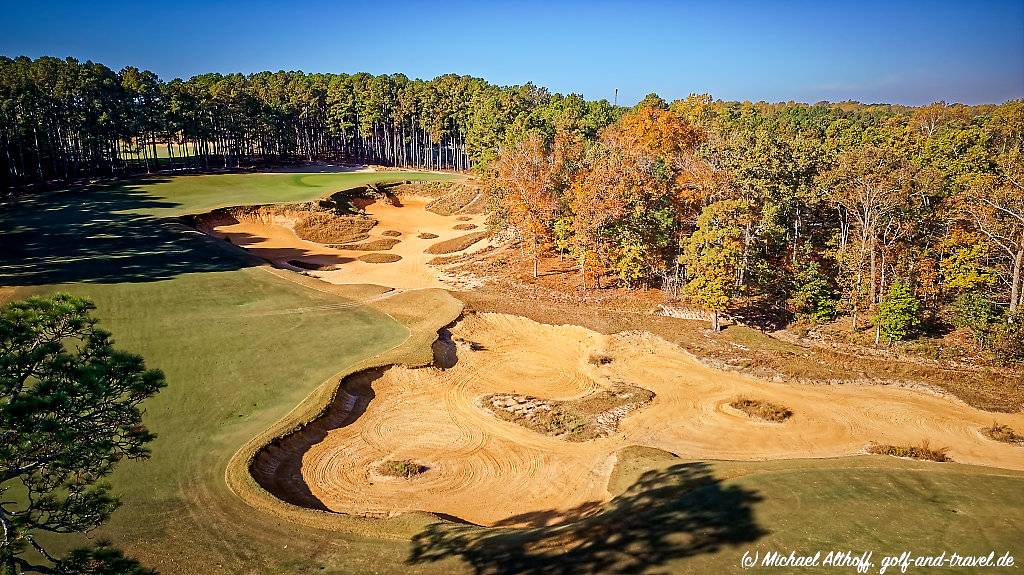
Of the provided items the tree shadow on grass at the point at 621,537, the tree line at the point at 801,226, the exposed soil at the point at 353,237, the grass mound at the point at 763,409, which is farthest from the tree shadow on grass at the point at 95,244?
the grass mound at the point at 763,409

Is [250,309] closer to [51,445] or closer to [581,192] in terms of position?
[581,192]

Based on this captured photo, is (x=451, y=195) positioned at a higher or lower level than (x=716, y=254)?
higher

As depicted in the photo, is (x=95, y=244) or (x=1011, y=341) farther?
(x=95, y=244)

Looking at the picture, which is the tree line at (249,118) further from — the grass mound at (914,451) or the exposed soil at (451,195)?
the grass mound at (914,451)

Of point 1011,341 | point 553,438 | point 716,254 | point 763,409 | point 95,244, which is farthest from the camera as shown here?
point 95,244

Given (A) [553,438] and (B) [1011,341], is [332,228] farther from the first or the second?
(B) [1011,341]

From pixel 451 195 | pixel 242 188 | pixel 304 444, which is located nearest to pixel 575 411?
pixel 304 444

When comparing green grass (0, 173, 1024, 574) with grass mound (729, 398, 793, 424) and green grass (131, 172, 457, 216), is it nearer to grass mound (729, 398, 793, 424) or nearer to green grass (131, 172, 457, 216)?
grass mound (729, 398, 793, 424)
